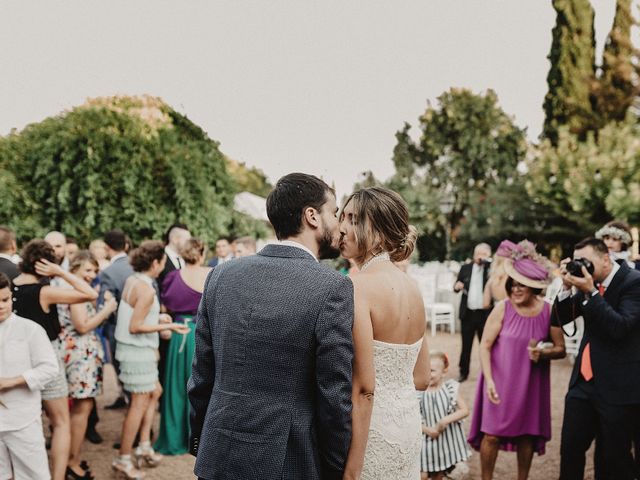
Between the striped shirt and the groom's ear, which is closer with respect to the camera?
the groom's ear

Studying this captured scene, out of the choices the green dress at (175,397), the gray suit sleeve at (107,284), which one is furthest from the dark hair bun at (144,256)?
the gray suit sleeve at (107,284)

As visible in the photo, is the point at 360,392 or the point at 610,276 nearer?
the point at 360,392

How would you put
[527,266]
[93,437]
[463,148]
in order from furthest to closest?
[463,148] → [93,437] → [527,266]

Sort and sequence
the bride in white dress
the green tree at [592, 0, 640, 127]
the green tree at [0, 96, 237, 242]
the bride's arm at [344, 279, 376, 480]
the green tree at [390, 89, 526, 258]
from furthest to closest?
the green tree at [390, 89, 526, 258], the green tree at [592, 0, 640, 127], the green tree at [0, 96, 237, 242], the bride in white dress, the bride's arm at [344, 279, 376, 480]

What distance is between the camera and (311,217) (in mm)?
1982

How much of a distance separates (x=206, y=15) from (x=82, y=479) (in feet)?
29.3

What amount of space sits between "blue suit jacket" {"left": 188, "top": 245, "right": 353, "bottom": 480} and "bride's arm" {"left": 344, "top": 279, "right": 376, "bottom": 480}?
6cm

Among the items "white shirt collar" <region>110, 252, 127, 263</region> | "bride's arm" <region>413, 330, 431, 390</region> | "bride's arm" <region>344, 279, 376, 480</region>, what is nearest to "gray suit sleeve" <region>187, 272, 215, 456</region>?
"bride's arm" <region>344, 279, 376, 480</region>

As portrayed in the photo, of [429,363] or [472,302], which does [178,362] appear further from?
[472,302]

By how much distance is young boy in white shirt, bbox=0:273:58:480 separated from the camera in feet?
10.6

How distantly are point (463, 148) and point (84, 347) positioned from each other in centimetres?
2481

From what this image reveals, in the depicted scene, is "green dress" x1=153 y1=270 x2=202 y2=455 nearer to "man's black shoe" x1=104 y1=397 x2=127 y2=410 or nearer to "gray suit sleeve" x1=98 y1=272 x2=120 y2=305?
"gray suit sleeve" x1=98 y1=272 x2=120 y2=305

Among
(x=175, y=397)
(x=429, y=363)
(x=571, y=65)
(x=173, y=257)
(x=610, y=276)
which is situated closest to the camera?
(x=429, y=363)

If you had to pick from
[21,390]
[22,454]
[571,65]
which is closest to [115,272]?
[21,390]
